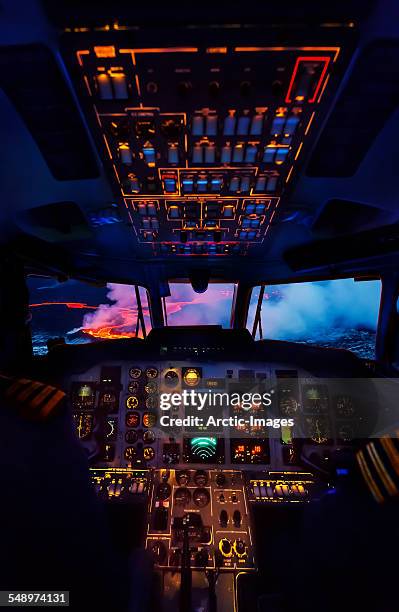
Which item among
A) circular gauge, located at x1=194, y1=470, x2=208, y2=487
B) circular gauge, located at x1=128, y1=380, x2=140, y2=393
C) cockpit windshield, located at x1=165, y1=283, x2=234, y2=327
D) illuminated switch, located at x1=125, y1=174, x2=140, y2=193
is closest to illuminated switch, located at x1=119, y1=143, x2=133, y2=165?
illuminated switch, located at x1=125, y1=174, x2=140, y2=193

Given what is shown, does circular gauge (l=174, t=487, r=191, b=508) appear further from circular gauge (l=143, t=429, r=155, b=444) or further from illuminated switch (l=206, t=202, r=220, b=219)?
illuminated switch (l=206, t=202, r=220, b=219)

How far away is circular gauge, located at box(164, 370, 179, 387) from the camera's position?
133 inches

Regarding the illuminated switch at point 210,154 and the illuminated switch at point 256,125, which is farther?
the illuminated switch at point 210,154

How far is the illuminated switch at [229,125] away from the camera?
62.5 inches

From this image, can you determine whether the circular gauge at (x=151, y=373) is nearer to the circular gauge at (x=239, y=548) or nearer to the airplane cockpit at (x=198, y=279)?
the airplane cockpit at (x=198, y=279)

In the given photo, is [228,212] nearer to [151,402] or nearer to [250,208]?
[250,208]

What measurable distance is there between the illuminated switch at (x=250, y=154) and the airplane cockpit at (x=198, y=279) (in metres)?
0.06

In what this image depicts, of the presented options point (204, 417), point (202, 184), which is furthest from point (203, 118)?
point (204, 417)

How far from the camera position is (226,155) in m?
1.91

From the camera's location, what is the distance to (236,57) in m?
1.24

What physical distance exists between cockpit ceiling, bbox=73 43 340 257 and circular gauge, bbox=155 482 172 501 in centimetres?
259

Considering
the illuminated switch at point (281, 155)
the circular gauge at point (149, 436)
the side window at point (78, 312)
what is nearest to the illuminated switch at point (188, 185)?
the illuminated switch at point (281, 155)

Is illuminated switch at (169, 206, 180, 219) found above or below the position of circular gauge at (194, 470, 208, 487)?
above

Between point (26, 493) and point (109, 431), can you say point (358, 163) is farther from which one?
point (109, 431)
